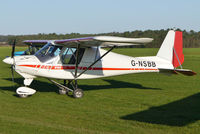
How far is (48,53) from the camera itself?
970 cm

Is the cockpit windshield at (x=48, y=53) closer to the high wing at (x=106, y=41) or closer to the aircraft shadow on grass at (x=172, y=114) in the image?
the high wing at (x=106, y=41)

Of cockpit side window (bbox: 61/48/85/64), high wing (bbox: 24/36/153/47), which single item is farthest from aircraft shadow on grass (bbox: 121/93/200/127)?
cockpit side window (bbox: 61/48/85/64)

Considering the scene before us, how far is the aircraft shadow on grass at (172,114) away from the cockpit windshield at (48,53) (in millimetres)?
3797

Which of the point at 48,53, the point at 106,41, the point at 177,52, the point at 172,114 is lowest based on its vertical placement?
the point at 172,114

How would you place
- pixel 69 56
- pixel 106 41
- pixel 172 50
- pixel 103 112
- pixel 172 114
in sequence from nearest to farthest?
pixel 172 114
pixel 103 112
pixel 106 41
pixel 69 56
pixel 172 50

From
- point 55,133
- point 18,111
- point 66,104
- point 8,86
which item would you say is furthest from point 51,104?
point 8,86

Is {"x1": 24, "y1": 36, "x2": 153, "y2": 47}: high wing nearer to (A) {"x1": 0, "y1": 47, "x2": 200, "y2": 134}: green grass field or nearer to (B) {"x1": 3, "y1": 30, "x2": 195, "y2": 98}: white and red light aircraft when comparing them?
(B) {"x1": 3, "y1": 30, "x2": 195, "y2": 98}: white and red light aircraft

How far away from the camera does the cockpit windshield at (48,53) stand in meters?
9.59

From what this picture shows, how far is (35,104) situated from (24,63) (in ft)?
5.12

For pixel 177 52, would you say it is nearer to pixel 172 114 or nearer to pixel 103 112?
pixel 172 114

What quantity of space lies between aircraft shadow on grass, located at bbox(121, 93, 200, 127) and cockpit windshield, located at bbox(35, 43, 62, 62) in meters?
3.80

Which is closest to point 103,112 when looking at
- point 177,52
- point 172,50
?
point 172,50

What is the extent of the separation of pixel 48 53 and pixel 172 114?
185 inches

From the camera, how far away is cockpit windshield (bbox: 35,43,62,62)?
31.5 feet
